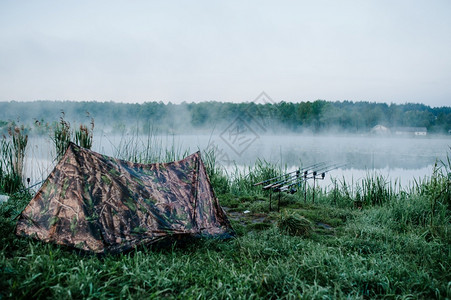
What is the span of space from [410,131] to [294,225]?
122ft

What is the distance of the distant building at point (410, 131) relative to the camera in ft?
106

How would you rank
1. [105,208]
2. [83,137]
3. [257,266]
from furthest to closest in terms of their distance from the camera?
[83,137] → [105,208] → [257,266]

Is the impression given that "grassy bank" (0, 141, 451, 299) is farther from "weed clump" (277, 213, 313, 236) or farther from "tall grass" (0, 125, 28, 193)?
"tall grass" (0, 125, 28, 193)

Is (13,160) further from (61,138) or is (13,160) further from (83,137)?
(83,137)

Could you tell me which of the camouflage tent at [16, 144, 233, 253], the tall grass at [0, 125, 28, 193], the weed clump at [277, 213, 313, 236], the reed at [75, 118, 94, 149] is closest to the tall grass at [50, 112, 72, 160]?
the reed at [75, 118, 94, 149]

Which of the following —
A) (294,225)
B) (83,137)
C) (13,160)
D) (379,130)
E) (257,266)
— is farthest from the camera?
(379,130)

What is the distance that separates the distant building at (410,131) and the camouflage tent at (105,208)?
1439 inches

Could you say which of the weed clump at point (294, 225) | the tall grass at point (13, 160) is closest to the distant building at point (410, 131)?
the weed clump at point (294, 225)

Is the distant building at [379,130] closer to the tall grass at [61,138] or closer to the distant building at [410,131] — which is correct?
the distant building at [410,131]

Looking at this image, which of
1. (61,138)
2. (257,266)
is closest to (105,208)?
(257,266)

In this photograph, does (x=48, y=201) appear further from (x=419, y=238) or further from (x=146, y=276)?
(x=419, y=238)

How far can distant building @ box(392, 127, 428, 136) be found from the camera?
3228 centimetres

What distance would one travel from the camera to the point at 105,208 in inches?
97.4

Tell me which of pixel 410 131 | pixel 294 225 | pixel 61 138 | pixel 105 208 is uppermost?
pixel 410 131
